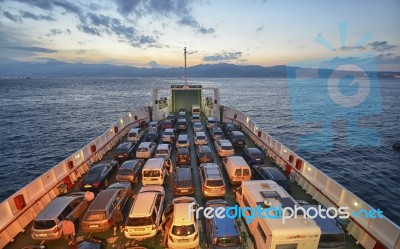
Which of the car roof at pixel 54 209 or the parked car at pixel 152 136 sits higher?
the parked car at pixel 152 136

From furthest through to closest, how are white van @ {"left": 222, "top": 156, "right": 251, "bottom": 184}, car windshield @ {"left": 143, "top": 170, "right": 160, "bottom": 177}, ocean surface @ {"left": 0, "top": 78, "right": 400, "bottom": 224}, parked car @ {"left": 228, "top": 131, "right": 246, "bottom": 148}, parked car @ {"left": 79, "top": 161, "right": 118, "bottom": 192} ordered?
ocean surface @ {"left": 0, "top": 78, "right": 400, "bottom": 224} → parked car @ {"left": 228, "top": 131, "right": 246, "bottom": 148} → white van @ {"left": 222, "top": 156, "right": 251, "bottom": 184} → car windshield @ {"left": 143, "top": 170, "right": 160, "bottom": 177} → parked car @ {"left": 79, "top": 161, "right": 118, "bottom": 192}

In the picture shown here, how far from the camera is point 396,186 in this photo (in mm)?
26125

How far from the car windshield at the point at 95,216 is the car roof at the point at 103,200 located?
20 cm

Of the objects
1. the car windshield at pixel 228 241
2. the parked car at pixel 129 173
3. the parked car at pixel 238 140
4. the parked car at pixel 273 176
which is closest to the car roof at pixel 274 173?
the parked car at pixel 273 176

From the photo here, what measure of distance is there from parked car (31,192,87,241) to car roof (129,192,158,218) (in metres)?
3.09

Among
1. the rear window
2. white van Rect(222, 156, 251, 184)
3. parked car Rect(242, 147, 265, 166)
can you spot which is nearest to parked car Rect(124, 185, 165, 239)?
the rear window

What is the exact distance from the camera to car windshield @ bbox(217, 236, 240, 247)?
360 inches

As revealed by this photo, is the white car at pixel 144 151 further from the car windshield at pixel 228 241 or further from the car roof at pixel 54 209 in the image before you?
the car windshield at pixel 228 241

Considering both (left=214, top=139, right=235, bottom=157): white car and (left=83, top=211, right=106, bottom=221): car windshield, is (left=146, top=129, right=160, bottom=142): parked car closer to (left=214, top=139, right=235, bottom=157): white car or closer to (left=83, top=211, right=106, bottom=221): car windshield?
(left=214, top=139, right=235, bottom=157): white car

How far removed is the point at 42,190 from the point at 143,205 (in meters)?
6.38

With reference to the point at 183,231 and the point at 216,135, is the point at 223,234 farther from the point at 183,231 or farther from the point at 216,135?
the point at 216,135

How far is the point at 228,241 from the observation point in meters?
9.16

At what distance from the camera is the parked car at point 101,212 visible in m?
10.5

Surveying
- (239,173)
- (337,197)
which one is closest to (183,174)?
(239,173)
